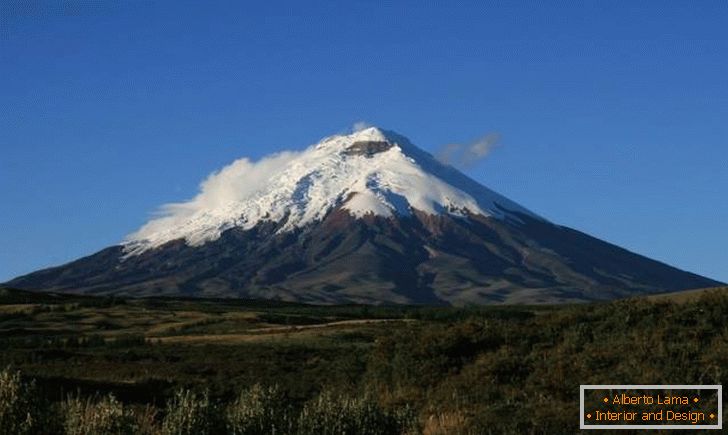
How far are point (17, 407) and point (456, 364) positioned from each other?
19004 mm

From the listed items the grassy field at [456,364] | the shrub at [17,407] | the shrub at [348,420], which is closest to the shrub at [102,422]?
the shrub at [17,407]

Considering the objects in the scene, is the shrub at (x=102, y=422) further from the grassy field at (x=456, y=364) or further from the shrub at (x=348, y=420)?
the shrub at (x=348, y=420)

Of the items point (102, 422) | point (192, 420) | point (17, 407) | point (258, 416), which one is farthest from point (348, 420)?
point (17, 407)

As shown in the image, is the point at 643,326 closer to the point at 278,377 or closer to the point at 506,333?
the point at 506,333

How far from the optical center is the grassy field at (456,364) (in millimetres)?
→ 26547

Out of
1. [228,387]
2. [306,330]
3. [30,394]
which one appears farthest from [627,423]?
[306,330]

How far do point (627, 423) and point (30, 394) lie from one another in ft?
38.0

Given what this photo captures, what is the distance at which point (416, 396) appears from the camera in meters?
31.4

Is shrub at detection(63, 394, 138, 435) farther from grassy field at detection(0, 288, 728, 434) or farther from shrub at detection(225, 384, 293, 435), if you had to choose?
grassy field at detection(0, 288, 728, 434)

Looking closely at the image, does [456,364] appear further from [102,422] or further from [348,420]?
[102,422]

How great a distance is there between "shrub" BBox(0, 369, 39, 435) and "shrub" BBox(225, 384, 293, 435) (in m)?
3.23

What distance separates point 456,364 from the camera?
34.8 meters

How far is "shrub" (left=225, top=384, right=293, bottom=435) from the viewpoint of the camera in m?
19.0

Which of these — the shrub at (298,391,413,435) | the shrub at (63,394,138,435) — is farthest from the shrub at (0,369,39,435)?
the shrub at (298,391,413,435)
